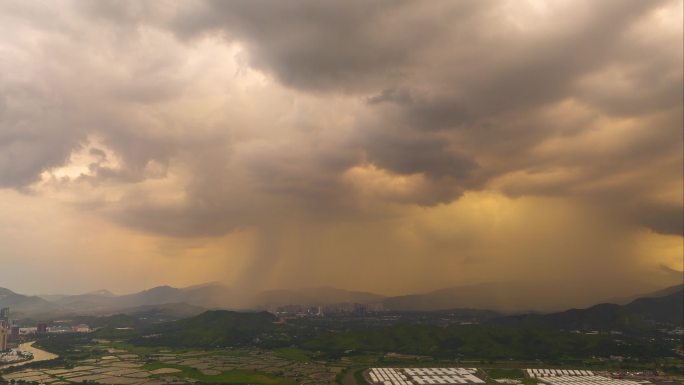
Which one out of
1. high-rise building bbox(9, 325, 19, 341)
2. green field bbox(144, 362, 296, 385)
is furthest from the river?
green field bbox(144, 362, 296, 385)

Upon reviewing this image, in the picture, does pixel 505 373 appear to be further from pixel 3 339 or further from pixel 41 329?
pixel 41 329

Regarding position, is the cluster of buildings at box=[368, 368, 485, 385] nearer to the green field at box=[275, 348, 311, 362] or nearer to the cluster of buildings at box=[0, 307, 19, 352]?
the green field at box=[275, 348, 311, 362]

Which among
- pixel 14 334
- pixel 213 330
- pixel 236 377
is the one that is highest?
pixel 14 334

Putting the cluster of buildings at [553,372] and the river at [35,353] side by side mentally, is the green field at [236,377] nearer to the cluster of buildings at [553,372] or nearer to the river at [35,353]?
the river at [35,353]

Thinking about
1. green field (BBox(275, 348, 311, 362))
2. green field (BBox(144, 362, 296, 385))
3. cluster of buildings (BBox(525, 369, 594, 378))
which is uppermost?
green field (BBox(144, 362, 296, 385))

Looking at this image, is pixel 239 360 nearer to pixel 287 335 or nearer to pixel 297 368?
pixel 297 368

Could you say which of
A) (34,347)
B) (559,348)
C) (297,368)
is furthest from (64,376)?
(559,348)

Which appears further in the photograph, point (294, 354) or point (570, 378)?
point (294, 354)

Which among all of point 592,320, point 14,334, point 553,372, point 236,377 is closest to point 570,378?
point 553,372

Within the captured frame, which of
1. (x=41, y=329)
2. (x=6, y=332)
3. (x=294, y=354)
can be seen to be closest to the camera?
(x=294, y=354)
